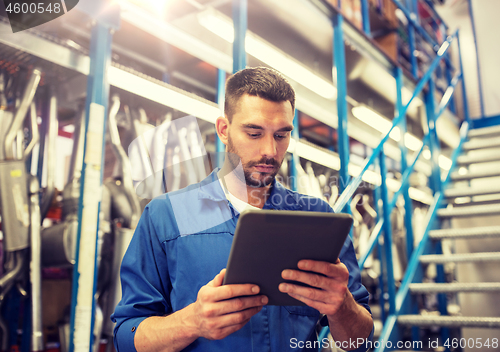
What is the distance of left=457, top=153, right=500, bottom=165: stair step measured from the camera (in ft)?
11.5

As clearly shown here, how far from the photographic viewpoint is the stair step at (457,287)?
2.26m

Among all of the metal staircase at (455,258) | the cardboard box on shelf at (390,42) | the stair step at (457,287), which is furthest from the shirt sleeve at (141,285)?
the cardboard box on shelf at (390,42)

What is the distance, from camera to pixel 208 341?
3.29 feet

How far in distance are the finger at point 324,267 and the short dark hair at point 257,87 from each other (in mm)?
568

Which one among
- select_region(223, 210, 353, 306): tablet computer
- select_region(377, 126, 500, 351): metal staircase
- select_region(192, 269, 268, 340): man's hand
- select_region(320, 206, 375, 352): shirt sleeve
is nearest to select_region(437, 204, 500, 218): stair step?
select_region(377, 126, 500, 351): metal staircase

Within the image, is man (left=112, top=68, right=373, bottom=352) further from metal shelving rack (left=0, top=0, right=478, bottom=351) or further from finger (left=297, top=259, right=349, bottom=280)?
metal shelving rack (left=0, top=0, right=478, bottom=351)

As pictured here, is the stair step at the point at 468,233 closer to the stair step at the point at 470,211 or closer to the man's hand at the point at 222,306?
the stair step at the point at 470,211

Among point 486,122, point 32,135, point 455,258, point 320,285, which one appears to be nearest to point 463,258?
point 455,258

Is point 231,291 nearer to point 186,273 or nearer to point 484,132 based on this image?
point 186,273

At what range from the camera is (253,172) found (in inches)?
46.4

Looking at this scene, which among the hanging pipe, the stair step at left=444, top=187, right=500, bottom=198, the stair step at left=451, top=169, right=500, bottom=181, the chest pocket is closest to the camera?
the chest pocket

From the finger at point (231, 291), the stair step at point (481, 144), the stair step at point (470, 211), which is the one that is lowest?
the finger at point (231, 291)

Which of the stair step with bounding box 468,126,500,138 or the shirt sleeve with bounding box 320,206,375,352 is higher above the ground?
the stair step with bounding box 468,126,500,138

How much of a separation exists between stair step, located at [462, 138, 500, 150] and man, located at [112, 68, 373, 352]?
3256 millimetres
